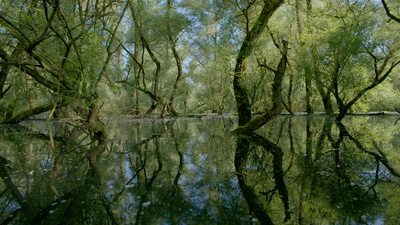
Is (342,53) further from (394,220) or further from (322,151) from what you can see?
(394,220)

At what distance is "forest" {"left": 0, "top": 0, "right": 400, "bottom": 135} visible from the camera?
21.0ft

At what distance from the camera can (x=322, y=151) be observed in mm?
5719

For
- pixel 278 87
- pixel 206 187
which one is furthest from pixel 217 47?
pixel 206 187

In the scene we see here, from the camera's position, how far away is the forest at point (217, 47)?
252 inches

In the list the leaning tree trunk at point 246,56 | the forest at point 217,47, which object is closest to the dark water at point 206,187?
the forest at point 217,47

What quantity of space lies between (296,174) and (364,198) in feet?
3.50

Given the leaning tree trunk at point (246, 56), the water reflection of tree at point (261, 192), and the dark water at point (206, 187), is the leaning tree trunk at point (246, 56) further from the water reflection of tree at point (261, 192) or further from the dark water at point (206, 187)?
the water reflection of tree at point (261, 192)

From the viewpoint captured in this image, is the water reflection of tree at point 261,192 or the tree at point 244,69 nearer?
the water reflection of tree at point 261,192

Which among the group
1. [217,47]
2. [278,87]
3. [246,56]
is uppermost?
[217,47]

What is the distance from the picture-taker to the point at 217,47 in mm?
10219

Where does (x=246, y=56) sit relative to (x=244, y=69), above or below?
above

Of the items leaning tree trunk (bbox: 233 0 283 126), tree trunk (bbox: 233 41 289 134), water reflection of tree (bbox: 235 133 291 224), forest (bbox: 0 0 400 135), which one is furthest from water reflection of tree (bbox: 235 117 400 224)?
leaning tree trunk (bbox: 233 0 283 126)

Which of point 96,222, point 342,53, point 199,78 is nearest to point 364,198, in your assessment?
point 96,222

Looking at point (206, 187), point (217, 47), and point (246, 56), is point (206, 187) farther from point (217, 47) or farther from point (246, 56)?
point (217, 47)
